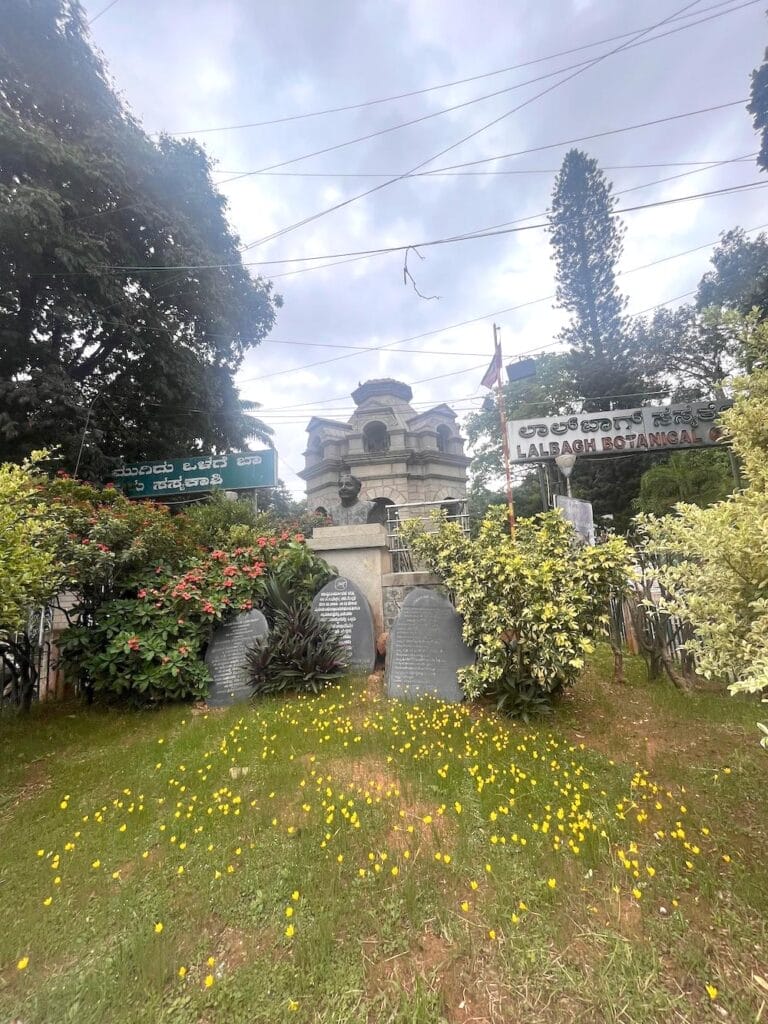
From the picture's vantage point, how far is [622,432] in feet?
38.7

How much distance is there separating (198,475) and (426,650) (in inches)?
361

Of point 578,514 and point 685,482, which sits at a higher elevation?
point 685,482

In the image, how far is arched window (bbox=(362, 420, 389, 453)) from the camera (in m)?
23.8

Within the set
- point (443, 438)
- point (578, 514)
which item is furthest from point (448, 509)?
point (443, 438)

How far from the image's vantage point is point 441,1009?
171 cm

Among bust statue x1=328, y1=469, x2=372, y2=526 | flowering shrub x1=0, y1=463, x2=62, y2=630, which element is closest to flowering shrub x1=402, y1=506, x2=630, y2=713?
flowering shrub x1=0, y1=463, x2=62, y2=630

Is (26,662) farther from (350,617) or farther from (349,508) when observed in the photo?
(349,508)

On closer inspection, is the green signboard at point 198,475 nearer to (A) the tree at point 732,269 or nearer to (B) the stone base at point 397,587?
(B) the stone base at point 397,587

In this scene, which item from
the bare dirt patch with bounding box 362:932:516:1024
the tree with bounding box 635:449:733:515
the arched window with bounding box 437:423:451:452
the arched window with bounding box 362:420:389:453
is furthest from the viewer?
the arched window with bounding box 437:423:451:452

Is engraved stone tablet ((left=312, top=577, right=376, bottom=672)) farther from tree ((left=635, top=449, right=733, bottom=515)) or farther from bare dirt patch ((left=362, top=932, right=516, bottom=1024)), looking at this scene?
tree ((left=635, top=449, right=733, bottom=515))

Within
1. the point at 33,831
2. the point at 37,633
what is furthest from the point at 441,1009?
the point at 37,633

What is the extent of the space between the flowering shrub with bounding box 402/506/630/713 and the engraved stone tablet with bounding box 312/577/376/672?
5.72 ft

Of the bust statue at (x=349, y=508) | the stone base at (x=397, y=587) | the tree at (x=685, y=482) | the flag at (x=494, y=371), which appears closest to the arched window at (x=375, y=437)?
the bust statue at (x=349, y=508)

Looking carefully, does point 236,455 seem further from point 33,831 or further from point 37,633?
point 33,831
